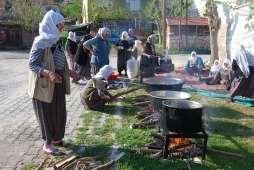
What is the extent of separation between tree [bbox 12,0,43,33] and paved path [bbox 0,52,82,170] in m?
17.3

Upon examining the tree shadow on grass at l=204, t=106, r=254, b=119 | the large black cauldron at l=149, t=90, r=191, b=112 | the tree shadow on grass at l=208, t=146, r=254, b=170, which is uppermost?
the large black cauldron at l=149, t=90, r=191, b=112

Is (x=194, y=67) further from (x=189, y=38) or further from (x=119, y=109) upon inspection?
(x=189, y=38)

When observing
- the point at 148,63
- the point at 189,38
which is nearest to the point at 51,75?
the point at 148,63

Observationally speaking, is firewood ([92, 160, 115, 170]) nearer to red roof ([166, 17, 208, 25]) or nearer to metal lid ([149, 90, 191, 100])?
metal lid ([149, 90, 191, 100])

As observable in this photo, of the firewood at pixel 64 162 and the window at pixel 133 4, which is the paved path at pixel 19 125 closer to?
the firewood at pixel 64 162

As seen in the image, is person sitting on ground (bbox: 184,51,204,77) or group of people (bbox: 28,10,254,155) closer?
group of people (bbox: 28,10,254,155)

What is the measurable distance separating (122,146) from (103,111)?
2.91 meters

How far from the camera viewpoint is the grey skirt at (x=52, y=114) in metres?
6.64

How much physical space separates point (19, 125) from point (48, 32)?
9.68 feet

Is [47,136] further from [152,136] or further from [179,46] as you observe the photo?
[179,46]

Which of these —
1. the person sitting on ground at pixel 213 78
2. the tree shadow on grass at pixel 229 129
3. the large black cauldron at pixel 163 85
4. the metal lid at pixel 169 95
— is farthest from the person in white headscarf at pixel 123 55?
the metal lid at pixel 169 95

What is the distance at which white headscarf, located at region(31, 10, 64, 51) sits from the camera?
633 cm

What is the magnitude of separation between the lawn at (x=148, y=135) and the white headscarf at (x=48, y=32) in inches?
70.3

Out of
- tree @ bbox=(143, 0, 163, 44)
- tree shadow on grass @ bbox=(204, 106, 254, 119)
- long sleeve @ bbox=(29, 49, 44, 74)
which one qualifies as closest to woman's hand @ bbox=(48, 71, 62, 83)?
long sleeve @ bbox=(29, 49, 44, 74)
